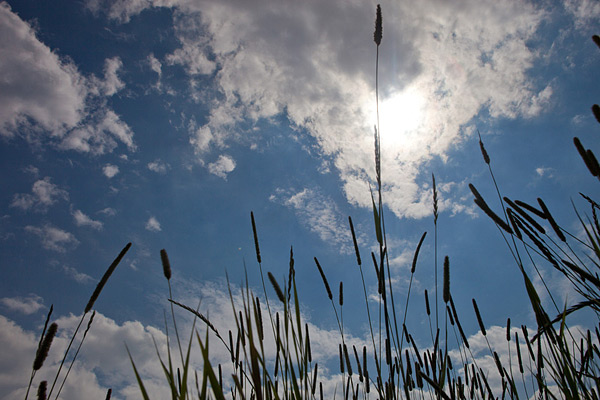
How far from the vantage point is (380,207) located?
1.75m

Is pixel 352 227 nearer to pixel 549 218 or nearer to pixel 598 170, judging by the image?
pixel 549 218

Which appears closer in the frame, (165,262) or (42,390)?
(42,390)

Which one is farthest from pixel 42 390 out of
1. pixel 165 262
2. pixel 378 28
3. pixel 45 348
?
pixel 378 28

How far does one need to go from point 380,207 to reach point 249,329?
2.96ft

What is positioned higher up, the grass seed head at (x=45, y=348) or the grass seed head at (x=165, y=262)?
the grass seed head at (x=165, y=262)

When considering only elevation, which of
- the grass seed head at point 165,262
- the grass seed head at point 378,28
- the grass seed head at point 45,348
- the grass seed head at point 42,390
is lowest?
the grass seed head at point 42,390

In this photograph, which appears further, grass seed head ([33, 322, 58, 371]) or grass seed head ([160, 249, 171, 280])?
grass seed head ([160, 249, 171, 280])

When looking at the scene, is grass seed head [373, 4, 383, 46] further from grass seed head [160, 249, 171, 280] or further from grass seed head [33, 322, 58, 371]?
grass seed head [33, 322, 58, 371]

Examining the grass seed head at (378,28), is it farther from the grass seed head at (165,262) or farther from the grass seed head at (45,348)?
the grass seed head at (45,348)

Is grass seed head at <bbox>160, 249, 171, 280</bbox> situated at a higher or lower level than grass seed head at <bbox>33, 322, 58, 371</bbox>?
higher

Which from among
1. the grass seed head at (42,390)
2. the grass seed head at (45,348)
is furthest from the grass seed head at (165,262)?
the grass seed head at (42,390)

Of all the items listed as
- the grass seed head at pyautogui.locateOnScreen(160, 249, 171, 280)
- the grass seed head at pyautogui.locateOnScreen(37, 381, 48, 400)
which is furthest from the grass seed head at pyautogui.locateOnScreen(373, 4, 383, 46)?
the grass seed head at pyautogui.locateOnScreen(37, 381, 48, 400)

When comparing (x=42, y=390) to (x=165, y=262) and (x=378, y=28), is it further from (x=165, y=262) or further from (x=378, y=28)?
(x=378, y=28)

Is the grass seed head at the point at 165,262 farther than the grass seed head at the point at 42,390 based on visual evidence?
Yes
